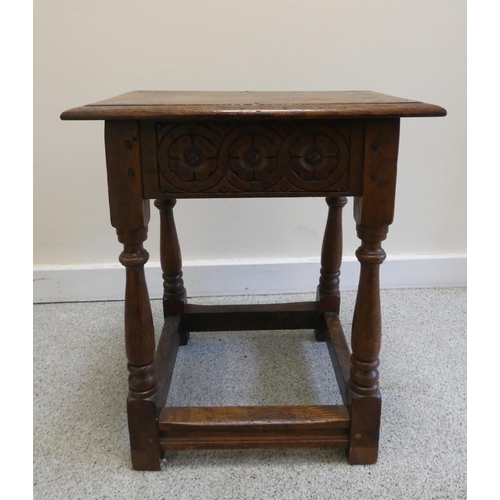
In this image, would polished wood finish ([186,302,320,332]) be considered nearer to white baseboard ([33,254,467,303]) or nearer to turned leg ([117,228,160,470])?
white baseboard ([33,254,467,303])

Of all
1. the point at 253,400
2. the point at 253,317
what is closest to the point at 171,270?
the point at 253,317

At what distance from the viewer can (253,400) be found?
41.1 inches

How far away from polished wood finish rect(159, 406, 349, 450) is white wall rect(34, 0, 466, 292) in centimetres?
73

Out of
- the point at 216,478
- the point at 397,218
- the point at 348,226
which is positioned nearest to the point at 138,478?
the point at 216,478

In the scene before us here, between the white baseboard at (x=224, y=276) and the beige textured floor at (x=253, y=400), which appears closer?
the beige textured floor at (x=253, y=400)

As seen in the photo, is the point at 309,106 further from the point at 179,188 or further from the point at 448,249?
the point at 448,249

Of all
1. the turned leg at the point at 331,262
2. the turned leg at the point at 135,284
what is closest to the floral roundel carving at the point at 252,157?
the turned leg at the point at 135,284

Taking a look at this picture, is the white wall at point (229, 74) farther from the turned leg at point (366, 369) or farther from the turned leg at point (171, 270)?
the turned leg at point (366, 369)

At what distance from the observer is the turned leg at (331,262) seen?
117 cm

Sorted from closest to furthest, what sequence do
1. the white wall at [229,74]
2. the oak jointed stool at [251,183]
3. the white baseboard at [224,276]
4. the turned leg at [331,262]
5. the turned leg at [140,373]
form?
the oak jointed stool at [251,183] < the turned leg at [140,373] < the turned leg at [331,262] < the white wall at [229,74] < the white baseboard at [224,276]

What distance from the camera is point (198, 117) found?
691mm

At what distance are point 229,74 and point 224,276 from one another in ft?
2.05

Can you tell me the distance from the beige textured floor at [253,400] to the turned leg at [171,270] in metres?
0.11

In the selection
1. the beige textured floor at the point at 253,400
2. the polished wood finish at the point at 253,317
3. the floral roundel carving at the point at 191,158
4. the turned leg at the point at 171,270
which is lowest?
the beige textured floor at the point at 253,400
